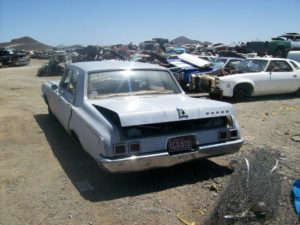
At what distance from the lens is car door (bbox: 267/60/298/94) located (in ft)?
39.0

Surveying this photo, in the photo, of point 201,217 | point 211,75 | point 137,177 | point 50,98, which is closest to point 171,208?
point 201,217

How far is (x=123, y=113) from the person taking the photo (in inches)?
164

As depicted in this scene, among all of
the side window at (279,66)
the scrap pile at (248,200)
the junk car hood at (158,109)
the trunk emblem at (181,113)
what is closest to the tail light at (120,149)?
the junk car hood at (158,109)

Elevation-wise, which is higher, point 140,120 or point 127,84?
point 127,84

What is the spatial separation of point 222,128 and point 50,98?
399 centimetres

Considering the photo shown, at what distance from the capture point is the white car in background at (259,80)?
37.0 ft

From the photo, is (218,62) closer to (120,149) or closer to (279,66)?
(279,66)

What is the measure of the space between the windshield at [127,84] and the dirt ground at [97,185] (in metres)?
1.09

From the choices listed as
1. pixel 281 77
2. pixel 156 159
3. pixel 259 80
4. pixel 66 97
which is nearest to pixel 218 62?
pixel 281 77

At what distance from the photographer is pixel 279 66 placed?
40.1 ft

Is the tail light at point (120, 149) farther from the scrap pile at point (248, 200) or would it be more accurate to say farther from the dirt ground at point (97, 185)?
the scrap pile at point (248, 200)

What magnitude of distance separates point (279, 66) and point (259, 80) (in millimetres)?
1211

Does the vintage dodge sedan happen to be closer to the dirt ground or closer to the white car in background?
the dirt ground

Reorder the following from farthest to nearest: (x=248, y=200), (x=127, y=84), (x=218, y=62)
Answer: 1. (x=218, y=62)
2. (x=127, y=84)
3. (x=248, y=200)
